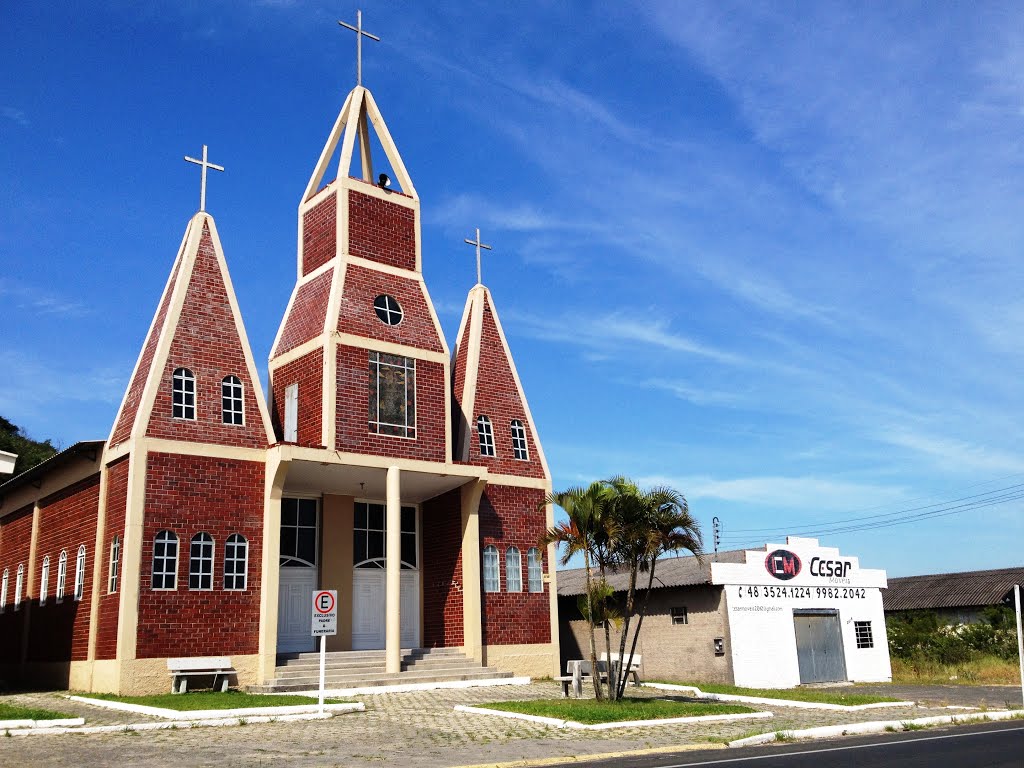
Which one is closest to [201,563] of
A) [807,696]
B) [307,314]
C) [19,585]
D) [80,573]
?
[80,573]

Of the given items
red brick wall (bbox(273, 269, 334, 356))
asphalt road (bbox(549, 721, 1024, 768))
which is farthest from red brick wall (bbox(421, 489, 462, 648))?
asphalt road (bbox(549, 721, 1024, 768))

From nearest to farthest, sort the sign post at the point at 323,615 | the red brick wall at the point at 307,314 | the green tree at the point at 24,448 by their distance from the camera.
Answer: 1. the sign post at the point at 323,615
2. the red brick wall at the point at 307,314
3. the green tree at the point at 24,448

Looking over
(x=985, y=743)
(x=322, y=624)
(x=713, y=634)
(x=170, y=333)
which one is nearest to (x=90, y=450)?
(x=170, y=333)

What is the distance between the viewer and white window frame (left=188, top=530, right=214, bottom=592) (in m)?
21.9

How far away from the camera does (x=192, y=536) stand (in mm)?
22000

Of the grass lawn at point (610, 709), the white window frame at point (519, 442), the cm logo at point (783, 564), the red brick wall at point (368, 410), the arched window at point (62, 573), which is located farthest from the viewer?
the white window frame at point (519, 442)

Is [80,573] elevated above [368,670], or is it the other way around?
[80,573]

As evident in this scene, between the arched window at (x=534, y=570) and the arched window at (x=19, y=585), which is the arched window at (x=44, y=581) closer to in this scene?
the arched window at (x=19, y=585)

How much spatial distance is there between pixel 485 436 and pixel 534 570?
418cm

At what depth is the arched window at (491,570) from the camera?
2706 cm

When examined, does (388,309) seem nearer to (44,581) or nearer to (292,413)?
(292,413)

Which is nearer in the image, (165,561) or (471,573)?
(165,561)

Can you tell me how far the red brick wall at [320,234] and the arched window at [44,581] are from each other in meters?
10.5

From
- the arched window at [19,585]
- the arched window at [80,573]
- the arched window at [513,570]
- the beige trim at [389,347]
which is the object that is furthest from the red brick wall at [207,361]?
the arched window at [19,585]
